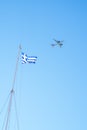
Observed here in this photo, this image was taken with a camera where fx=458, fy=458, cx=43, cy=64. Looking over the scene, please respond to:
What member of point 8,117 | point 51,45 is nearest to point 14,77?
point 8,117

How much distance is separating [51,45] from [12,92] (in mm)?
13700

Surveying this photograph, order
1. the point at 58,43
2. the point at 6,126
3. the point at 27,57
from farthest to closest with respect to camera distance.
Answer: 1. the point at 58,43
2. the point at 27,57
3. the point at 6,126

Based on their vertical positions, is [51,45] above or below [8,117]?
above

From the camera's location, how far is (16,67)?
2886 inches

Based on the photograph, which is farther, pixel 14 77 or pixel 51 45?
pixel 51 45

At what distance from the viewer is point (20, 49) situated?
7469 cm

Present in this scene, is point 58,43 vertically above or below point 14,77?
above

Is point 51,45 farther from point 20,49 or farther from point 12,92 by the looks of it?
point 12,92

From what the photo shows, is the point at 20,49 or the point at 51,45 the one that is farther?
the point at 51,45

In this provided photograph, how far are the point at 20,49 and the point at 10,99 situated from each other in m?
8.78

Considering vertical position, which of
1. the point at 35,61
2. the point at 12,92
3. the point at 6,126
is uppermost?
the point at 35,61

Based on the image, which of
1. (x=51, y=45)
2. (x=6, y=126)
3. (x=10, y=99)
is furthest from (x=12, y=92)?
(x=51, y=45)

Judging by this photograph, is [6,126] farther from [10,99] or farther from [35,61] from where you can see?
[35,61]

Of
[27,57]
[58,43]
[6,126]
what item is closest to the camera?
[6,126]
